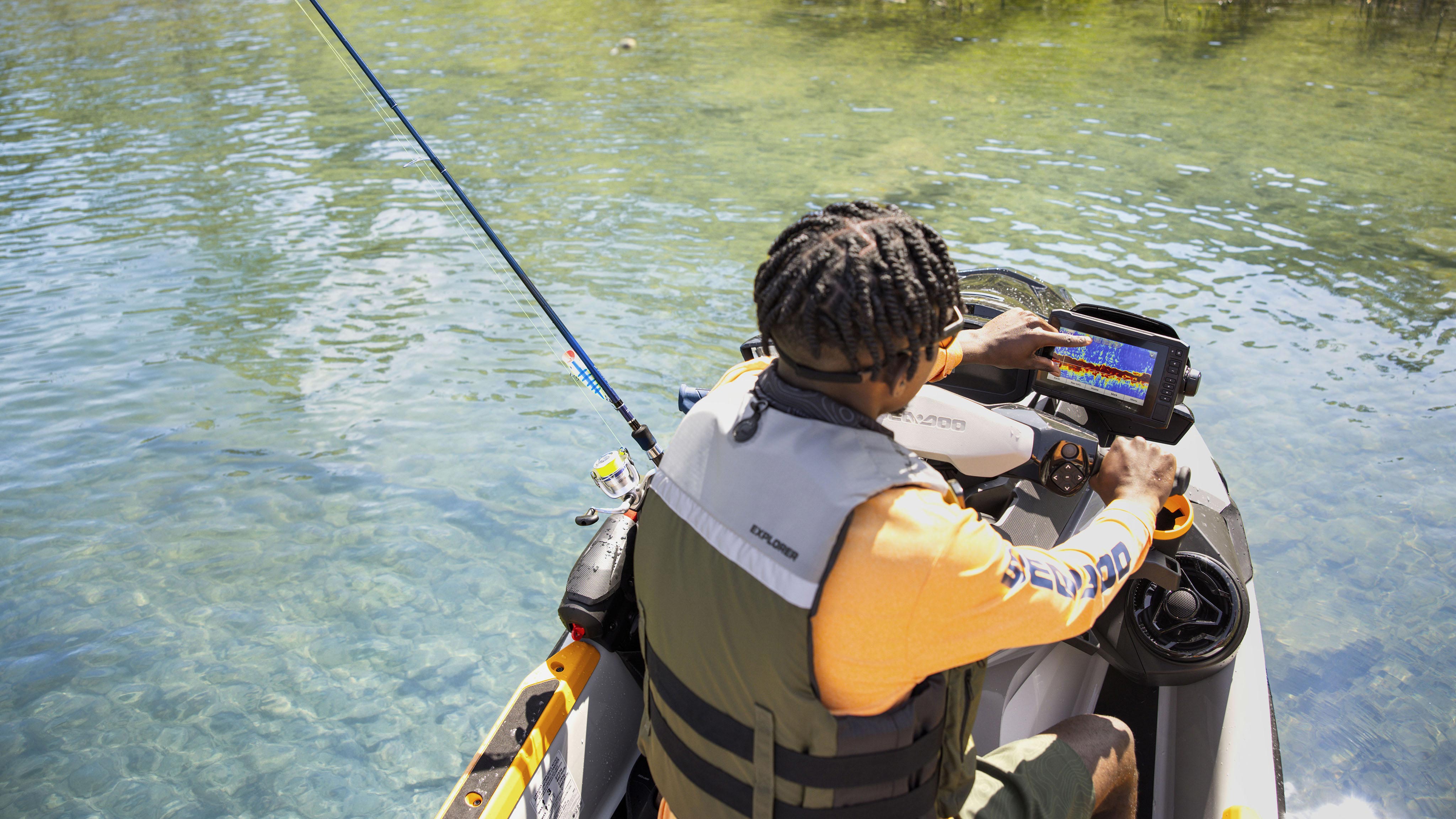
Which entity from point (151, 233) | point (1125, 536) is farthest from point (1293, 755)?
point (151, 233)

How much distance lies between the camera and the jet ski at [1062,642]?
6.22 feet

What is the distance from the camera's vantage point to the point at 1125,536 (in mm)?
1547

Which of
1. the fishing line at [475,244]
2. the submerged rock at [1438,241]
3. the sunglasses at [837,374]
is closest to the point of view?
the sunglasses at [837,374]

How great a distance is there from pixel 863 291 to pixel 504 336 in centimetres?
514

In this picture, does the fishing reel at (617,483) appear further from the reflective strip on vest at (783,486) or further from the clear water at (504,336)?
the clear water at (504,336)

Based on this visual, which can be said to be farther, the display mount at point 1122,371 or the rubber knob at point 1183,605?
the rubber knob at point 1183,605

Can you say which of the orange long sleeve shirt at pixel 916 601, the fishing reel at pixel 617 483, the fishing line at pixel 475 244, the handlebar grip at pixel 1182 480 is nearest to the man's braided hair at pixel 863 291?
the orange long sleeve shirt at pixel 916 601

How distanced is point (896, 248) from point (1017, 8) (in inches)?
708

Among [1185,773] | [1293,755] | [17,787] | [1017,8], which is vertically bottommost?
[1293,755]

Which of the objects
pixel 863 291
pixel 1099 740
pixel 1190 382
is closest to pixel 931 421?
pixel 1190 382

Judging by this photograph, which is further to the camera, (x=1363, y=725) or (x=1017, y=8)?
(x=1017, y=8)

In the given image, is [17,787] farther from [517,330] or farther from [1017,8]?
[1017,8]

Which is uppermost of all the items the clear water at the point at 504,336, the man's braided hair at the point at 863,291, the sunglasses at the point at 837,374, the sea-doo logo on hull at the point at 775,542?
the man's braided hair at the point at 863,291

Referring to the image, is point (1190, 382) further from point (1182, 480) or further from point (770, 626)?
point (770, 626)
